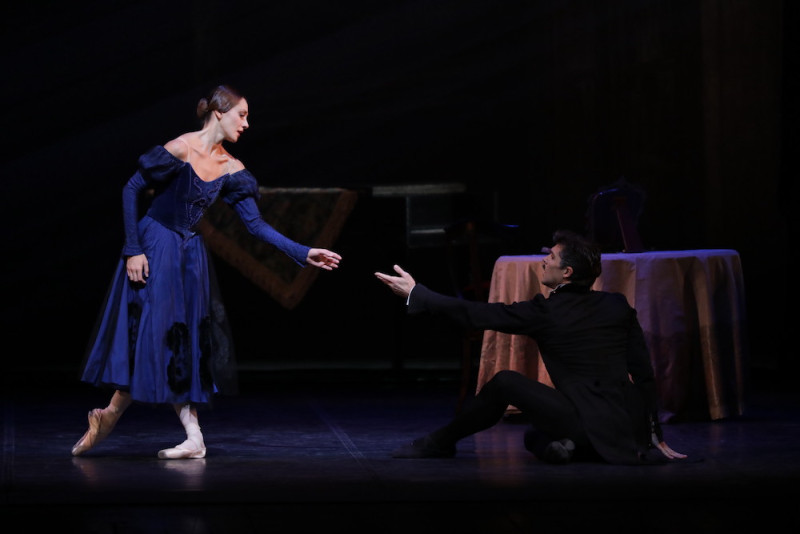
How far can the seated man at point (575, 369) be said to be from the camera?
13.2 feet

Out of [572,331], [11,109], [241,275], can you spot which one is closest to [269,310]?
[241,275]

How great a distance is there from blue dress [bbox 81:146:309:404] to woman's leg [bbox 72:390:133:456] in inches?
1.9

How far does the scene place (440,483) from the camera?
375cm

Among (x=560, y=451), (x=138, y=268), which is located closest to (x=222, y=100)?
(x=138, y=268)

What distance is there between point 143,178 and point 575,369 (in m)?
1.41

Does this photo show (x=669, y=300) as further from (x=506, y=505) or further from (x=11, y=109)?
(x=11, y=109)

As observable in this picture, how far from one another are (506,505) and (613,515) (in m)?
0.27

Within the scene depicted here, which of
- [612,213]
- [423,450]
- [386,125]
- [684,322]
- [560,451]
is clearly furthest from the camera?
[386,125]

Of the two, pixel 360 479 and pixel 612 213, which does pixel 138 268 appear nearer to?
pixel 360 479

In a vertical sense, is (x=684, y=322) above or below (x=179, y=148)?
below

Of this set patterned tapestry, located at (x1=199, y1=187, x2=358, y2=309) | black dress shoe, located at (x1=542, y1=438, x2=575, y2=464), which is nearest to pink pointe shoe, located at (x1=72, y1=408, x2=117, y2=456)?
black dress shoe, located at (x1=542, y1=438, x2=575, y2=464)

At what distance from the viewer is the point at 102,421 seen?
14.2 ft

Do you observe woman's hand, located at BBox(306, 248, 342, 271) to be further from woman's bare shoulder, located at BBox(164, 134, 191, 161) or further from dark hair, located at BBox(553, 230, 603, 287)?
dark hair, located at BBox(553, 230, 603, 287)

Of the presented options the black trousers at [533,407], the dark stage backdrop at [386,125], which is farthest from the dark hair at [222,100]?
the dark stage backdrop at [386,125]
